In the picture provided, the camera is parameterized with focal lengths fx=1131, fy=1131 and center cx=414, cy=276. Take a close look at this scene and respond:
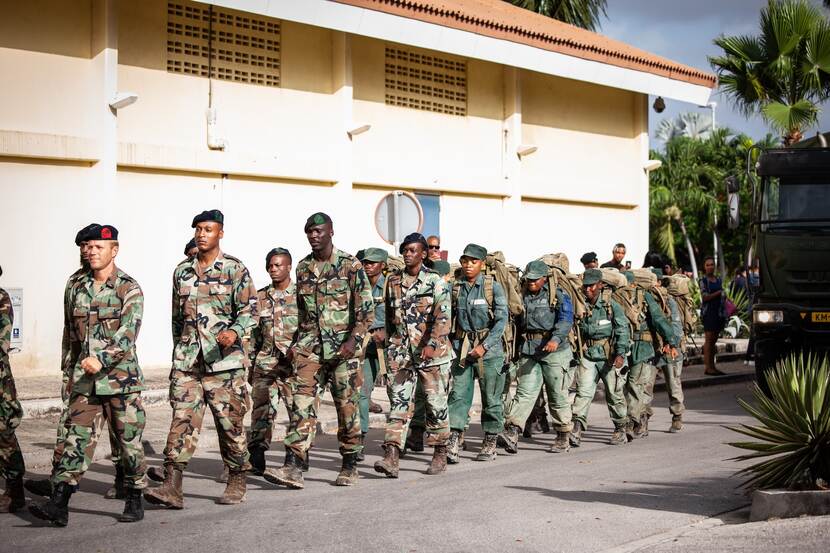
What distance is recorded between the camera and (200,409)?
8039 millimetres

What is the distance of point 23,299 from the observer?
15570 mm

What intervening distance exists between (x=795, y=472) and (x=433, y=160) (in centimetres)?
1400

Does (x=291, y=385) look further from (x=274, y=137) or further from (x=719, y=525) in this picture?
(x=274, y=137)

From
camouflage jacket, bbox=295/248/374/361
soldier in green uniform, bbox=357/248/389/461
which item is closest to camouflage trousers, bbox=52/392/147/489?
camouflage jacket, bbox=295/248/374/361

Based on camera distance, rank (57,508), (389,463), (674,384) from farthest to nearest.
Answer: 1. (674,384)
2. (389,463)
3. (57,508)

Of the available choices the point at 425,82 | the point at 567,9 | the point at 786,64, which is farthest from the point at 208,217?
the point at 567,9

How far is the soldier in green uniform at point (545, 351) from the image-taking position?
1129 cm

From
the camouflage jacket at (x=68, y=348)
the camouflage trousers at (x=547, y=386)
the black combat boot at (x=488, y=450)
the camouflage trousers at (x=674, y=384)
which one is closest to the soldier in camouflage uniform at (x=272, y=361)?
the camouflage jacket at (x=68, y=348)

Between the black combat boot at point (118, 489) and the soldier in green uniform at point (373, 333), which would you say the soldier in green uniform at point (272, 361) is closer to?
the soldier in green uniform at point (373, 333)

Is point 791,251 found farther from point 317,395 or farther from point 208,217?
point 208,217

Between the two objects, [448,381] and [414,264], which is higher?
[414,264]

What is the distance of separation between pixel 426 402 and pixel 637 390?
11.5ft

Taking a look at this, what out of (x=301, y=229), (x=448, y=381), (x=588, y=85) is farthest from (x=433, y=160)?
(x=448, y=381)

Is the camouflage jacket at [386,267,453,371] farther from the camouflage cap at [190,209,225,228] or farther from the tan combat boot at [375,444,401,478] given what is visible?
the camouflage cap at [190,209,225,228]
